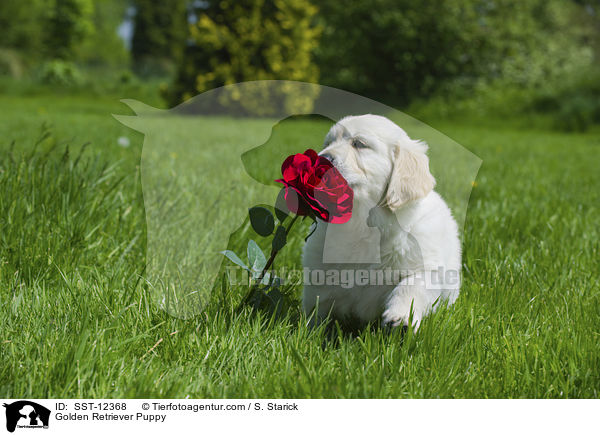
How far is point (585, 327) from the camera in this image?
177cm

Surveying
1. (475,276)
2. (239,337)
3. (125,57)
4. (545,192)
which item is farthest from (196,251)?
(125,57)

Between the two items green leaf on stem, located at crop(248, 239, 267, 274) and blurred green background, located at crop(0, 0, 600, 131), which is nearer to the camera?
green leaf on stem, located at crop(248, 239, 267, 274)

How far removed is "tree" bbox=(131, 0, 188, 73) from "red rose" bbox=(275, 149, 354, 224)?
2969 centimetres

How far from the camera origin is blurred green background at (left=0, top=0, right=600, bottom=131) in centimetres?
1185

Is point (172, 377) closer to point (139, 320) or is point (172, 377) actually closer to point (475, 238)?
point (139, 320)

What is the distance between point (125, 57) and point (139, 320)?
3962 centimetres

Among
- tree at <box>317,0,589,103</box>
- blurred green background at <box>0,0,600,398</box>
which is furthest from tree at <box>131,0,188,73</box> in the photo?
blurred green background at <box>0,0,600,398</box>

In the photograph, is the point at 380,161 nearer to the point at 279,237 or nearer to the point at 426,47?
the point at 279,237

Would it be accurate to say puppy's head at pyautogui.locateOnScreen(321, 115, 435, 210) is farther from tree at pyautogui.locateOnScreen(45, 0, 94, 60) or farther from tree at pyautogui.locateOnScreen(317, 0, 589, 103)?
tree at pyautogui.locateOnScreen(45, 0, 94, 60)

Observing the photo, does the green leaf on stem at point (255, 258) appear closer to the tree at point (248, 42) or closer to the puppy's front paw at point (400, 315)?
the puppy's front paw at point (400, 315)
